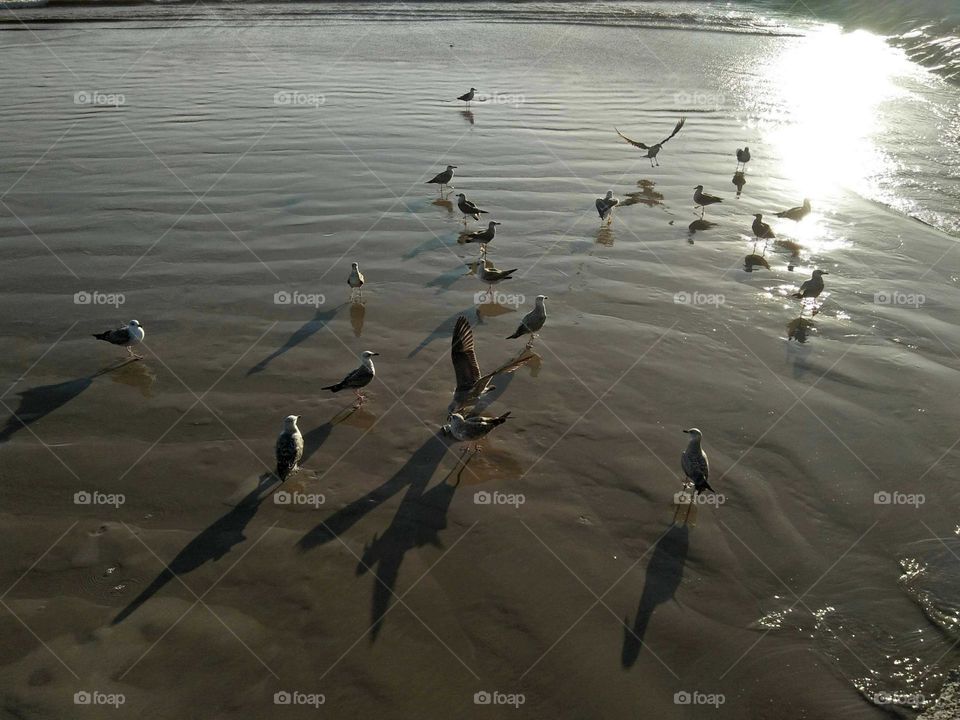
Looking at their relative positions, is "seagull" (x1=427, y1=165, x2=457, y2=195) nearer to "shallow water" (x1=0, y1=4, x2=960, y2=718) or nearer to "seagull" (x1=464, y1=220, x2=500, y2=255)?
"shallow water" (x1=0, y1=4, x2=960, y2=718)

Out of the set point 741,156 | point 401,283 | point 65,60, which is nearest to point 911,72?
point 741,156

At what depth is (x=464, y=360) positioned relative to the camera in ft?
29.7

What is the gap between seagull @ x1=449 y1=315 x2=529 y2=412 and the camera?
8633mm

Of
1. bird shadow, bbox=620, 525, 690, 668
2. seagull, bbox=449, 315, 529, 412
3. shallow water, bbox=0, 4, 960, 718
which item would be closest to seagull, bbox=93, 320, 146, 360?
shallow water, bbox=0, 4, 960, 718

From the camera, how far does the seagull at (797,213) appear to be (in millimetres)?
14477

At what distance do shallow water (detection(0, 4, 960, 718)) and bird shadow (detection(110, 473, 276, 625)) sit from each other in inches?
1.6

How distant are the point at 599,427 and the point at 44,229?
447 inches

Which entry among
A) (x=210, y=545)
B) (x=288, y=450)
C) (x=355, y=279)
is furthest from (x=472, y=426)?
(x=355, y=279)

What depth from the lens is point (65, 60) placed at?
26.3 meters

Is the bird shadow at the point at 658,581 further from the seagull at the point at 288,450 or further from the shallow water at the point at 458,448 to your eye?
the seagull at the point at 288,450

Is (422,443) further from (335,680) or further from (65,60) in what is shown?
(65,60)

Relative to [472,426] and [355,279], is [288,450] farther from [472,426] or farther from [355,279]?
[355,279]

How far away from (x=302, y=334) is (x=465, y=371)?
116 inches

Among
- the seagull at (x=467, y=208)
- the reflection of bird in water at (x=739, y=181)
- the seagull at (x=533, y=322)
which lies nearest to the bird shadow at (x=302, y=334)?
the seagull at (x=533, y=322)
